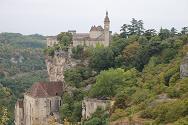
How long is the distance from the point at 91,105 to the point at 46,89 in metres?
11.0

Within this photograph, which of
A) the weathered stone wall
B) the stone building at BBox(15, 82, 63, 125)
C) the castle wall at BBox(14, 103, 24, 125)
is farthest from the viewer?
the castle wall at BBox(14, 103, 24, 125)

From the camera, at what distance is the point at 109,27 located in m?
73.6

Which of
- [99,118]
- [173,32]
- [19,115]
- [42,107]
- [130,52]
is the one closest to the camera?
[99,118]

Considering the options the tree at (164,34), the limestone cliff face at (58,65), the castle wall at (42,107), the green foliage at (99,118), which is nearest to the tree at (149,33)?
the tree at (164,34)

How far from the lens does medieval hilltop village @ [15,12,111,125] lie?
191 ft

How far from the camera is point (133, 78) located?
56.8m

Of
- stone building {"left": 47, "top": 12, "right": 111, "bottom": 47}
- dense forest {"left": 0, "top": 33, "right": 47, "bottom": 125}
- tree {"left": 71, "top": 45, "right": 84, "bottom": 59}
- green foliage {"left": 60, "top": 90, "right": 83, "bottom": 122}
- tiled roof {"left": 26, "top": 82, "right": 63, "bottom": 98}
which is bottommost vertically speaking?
dense forest {"left": 0, "top": 33, "right": 47, "bottom": 125}

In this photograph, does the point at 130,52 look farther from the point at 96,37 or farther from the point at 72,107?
the point at 96,37

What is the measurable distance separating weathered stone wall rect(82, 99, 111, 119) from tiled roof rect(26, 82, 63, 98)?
8.74m

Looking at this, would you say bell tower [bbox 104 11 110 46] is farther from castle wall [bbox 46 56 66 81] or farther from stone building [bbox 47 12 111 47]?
castle wall [bbox 46 56 66 81]

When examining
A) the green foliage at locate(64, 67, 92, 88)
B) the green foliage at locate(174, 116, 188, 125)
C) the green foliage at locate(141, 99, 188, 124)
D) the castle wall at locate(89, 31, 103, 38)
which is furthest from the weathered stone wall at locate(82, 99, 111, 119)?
the castle wall at locate(89, 31, 103, 38)

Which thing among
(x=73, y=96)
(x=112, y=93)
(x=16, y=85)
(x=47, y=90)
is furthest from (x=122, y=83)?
(x=16, y=85)

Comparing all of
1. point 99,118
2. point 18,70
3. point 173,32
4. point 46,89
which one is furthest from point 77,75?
point 18,70

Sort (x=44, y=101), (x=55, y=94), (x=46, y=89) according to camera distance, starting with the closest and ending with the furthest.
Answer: (x=44, y=101)
(x=46, y=89)
(x=55, y=94)
